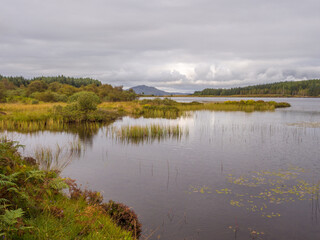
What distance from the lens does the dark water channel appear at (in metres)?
7.97

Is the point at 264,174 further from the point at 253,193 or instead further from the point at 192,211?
the point at 192,211

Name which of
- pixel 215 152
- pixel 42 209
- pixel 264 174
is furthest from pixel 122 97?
pixel 42 209

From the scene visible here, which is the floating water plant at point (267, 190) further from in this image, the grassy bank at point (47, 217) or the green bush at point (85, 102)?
the green bush at point (85, 102)

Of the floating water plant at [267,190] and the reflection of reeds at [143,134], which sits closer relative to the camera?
the floating water plant at [267,190]

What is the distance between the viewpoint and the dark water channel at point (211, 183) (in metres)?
7.97

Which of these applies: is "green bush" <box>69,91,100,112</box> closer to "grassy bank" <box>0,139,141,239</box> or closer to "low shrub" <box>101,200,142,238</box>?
"grassy bank" <box>0,139,141,239</box>

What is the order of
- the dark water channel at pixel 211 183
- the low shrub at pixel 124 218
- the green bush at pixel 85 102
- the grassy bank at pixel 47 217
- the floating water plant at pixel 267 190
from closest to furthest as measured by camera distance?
the grassy bank at pixel 47 217 → the low shrub at pixel 124 218 → the dark water channel at pixel 211 183 → the floating water plant at pixel 267 190 → the green bush at pixel 85 102

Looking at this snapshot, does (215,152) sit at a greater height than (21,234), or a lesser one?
lesser

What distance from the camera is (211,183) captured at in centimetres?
1164

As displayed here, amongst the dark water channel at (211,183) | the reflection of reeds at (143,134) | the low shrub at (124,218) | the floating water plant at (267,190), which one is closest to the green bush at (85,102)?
the reflection of reeds at (143,134)

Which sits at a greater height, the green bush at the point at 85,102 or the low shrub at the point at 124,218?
the green bush at the point at 85,102

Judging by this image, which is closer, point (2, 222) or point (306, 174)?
point (2, 222)

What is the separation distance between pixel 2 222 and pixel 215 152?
1536 cm

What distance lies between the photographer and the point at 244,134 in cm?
2558
